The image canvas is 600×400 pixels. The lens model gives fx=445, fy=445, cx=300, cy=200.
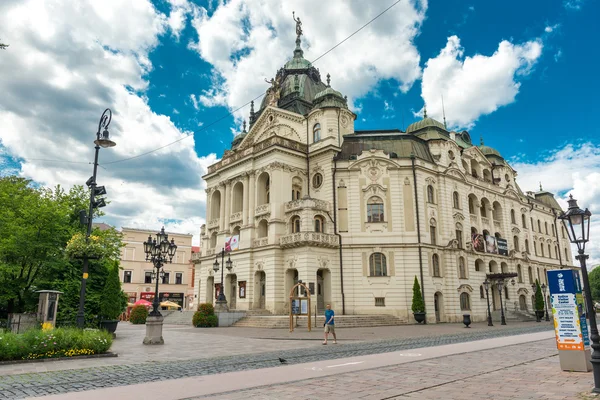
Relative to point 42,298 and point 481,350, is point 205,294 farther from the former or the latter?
point 481,350

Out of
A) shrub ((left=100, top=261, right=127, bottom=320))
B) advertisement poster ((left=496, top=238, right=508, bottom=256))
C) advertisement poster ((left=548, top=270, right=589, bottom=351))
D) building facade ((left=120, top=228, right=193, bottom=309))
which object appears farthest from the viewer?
building facade ((left=120, top=228, right=193, bottom=309))

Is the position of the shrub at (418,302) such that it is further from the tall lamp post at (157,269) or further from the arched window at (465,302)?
the tall lamp post at (157,269)

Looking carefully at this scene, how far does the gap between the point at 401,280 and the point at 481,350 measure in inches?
877

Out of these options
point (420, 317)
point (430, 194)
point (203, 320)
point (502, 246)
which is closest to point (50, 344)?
point (203, 320)

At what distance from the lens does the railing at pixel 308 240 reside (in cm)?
3803

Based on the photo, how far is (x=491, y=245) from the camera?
157 feet

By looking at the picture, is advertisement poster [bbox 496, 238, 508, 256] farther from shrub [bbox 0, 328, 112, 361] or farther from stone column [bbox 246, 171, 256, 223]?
shrub [bbox 0, 328, 112, 361]

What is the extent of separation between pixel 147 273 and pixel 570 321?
212 ft

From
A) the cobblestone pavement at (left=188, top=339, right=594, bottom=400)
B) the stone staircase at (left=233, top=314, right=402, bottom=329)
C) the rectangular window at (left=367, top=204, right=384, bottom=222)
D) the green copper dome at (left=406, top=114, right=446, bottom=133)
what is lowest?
the cobblestone pavement at (left=188, top=339, right=594, bottom=400)

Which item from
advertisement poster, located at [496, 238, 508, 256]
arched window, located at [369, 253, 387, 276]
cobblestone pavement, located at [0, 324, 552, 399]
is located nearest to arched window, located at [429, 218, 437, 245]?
arched window, located at [369, 253, 387, 276]

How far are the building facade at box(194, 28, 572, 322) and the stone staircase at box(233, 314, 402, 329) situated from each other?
2.44 meters

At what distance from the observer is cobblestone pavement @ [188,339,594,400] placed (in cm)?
874

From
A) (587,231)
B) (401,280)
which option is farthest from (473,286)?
(587,231)

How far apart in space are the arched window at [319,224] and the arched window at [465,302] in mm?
14969
